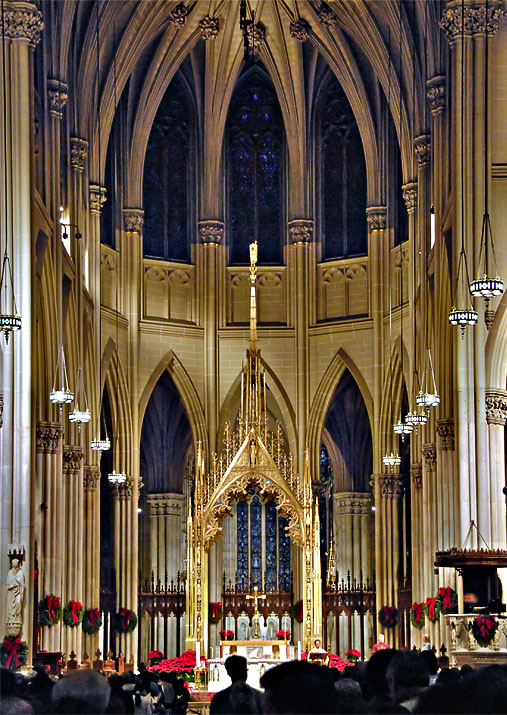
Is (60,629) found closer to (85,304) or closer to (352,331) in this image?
(85,304)

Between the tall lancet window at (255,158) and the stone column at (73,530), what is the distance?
1202 cm

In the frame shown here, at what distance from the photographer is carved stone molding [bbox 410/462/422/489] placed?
122ft

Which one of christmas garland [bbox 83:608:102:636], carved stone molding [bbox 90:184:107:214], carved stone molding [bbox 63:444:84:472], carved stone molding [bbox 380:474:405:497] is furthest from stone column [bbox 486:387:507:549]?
carved stone molding [bbox 90:184:107:214]

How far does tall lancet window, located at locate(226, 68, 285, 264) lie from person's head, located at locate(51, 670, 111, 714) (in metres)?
38.4

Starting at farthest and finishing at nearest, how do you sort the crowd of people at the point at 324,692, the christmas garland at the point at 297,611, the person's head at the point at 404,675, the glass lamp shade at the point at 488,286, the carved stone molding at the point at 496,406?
the christmas garland at the point at 297,611 < the carved stone molding at the point at 496,406 < the glass lamp shade at the point at 488,286 < the person's head at the point at 404,675 < the crowd of people at the point at 324,692

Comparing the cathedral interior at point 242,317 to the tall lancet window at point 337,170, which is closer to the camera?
the cathedral interior at point 242,317

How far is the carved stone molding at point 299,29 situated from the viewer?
137ft

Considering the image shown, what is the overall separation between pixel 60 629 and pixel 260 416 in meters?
7.70

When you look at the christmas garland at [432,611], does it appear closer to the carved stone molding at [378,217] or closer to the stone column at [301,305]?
the stone column at [301,305]

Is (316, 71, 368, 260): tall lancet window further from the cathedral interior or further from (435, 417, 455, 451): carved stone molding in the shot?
(435, 417, 455, 451): carved stone molding

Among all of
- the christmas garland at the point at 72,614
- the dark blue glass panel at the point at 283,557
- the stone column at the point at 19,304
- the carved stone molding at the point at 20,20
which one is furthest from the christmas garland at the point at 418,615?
the carved stone molding at the point at 20,20

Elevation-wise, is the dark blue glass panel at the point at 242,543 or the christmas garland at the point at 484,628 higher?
the dark blue glass panel at the point at 242,543

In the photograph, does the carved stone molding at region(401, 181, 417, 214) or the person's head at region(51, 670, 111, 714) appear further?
the carved stone molding at region(401, 181, 417, 214)

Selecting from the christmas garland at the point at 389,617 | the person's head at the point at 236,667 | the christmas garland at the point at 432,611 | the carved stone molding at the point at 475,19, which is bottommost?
the christmas garland at the point at 389,617
